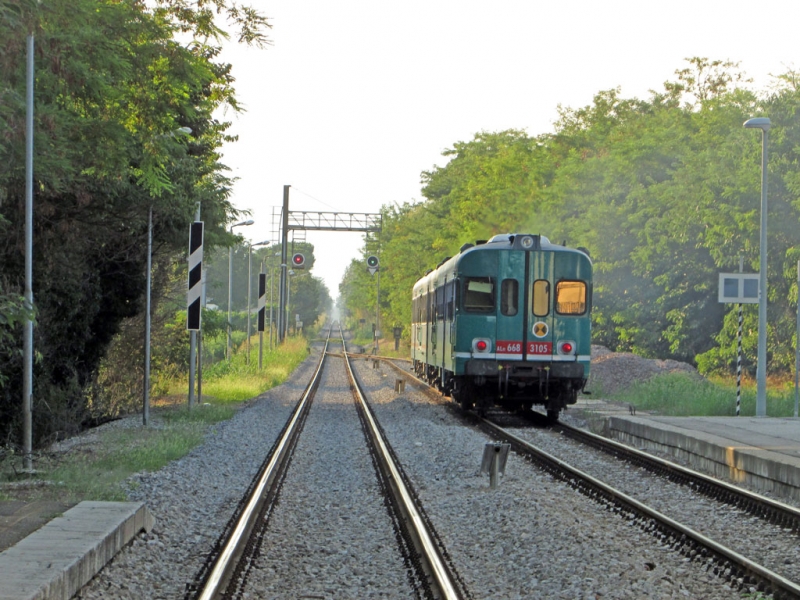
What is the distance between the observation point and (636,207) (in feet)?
141

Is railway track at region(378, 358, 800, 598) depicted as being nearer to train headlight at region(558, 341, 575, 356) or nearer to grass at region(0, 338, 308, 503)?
train headlight at region(558, 341, 575, 356)

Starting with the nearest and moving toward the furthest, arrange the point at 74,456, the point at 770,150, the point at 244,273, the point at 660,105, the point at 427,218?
the point at 74,456, the point at 770,150, the point at 660,105, the point at 427,218, the point at 244,273

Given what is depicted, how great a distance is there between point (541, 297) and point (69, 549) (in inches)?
513

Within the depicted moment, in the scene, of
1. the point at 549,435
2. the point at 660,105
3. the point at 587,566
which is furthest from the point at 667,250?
the point at 587,566

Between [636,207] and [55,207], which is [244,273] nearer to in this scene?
[636,207]

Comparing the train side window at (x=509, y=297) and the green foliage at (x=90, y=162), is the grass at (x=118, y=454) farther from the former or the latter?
the train side window at (x=509, y=297)

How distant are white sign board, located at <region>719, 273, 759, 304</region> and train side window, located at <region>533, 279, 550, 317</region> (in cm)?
316

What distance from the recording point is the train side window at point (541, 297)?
1833 cm

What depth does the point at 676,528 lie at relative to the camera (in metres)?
8.33

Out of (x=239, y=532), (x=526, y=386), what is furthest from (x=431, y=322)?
Result: (x=239, y=532)

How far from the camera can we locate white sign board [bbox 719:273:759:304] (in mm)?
18016

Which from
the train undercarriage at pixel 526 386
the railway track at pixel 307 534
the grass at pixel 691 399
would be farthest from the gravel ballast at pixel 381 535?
the grass at pixel 691 399

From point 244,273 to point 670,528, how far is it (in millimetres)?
133732

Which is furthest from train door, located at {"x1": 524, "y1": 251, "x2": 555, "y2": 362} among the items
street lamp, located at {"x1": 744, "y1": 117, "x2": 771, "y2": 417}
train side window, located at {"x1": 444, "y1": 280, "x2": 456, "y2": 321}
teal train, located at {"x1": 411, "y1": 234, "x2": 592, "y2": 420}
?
street lamp, located at {"x1": 744, "y1": 117, "x2": 771, "y2": 417}
